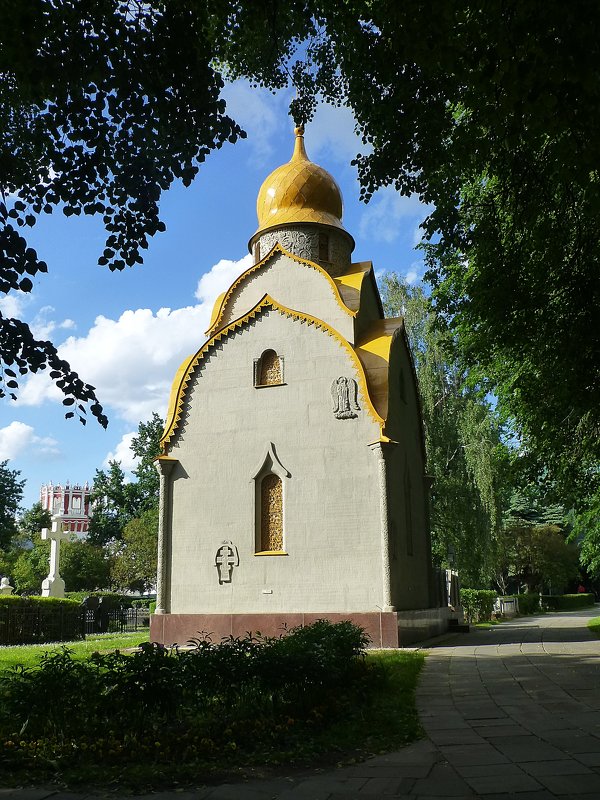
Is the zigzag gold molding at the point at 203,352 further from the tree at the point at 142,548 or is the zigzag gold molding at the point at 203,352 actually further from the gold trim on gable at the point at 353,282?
the tree at the point at 142,548

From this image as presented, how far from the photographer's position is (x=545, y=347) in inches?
483

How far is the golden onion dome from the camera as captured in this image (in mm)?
20891

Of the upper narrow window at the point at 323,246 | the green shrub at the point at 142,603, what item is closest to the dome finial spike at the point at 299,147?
the upper narrow window at the point at 323,246

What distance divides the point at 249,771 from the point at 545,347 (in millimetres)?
9045

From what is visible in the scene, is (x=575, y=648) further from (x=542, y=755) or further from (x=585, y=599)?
(x=585, y=599)

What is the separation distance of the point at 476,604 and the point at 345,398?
47.4 feet

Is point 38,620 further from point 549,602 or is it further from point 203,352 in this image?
point 549,602

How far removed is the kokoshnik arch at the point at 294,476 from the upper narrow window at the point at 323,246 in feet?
4.70

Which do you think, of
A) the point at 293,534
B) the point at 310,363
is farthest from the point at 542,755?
the point at 310,363

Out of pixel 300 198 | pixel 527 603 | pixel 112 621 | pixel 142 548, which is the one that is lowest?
pixel 527 603

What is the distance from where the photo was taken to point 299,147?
2238cm

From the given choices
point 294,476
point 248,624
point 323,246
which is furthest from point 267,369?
point 248,624

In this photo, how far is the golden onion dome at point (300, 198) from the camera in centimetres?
2089

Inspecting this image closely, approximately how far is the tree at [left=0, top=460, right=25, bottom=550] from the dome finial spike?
4405 cm
